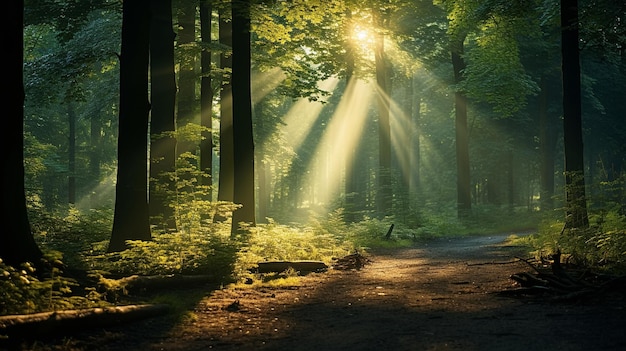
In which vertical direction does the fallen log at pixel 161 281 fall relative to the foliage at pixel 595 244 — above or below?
below

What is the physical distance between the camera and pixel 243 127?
48.4ft

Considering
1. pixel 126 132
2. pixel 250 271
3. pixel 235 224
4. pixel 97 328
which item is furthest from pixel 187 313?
pixel 235 224

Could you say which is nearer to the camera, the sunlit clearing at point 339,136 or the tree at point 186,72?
the tree at point 186,72

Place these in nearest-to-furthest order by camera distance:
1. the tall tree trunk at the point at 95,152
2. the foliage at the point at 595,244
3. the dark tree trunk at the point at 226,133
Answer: the foliage at the point at 595,244 → the dark tree trunk at the point at 226,133 → the tall tree trunk at the point at 95,152

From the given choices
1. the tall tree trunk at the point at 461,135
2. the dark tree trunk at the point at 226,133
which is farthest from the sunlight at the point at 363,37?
the dark tree trunk at the point at 226,133

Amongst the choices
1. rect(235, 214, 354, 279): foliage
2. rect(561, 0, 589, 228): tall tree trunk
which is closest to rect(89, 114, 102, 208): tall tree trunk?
rect(235, 214, 354, 279): foliage

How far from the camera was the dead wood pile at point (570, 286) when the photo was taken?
7805 mm

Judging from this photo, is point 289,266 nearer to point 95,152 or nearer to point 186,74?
point 186,74

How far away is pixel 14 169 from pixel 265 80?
21231 mm

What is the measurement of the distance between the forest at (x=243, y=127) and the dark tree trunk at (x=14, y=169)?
0.02 metres

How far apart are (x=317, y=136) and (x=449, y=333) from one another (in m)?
55.9

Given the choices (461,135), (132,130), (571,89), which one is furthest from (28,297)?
(461,135)

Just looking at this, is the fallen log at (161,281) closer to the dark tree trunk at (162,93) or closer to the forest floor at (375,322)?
the forest floor at (375,322)

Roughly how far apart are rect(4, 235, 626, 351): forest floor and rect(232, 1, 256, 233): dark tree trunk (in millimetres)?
4381
